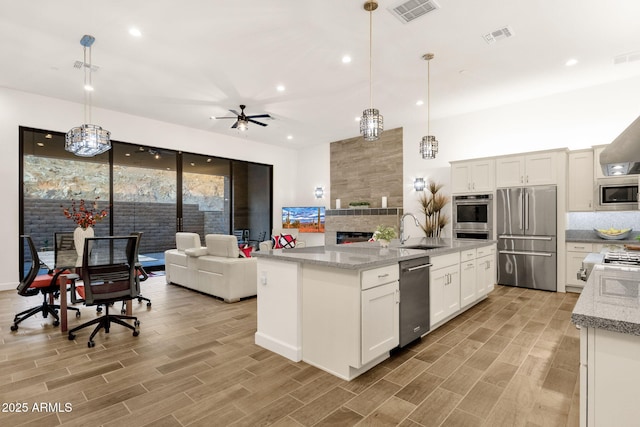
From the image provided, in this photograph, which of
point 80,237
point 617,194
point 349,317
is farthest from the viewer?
point 617,194

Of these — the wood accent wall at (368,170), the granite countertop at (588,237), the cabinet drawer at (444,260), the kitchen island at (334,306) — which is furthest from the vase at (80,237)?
the granite countertop at (588,237)

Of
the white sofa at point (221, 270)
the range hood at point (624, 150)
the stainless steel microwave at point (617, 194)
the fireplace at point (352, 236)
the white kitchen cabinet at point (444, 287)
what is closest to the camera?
the range hood at point (624, 150)

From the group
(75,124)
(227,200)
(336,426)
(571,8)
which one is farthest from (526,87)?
(75,124)

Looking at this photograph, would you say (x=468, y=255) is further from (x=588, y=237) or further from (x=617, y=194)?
(x=617, y=194)

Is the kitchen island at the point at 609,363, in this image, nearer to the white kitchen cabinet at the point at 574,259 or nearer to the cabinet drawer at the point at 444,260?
the cabinet drawer at the point at 444,260

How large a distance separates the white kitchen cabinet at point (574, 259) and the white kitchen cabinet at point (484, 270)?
146 cm

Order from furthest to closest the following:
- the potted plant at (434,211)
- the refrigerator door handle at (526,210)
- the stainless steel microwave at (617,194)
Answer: the potted plant at (434,211) < the refrigerator door handle at (526,210) < the stainless steel microwave at (617,194)

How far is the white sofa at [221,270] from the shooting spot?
456 centimetres

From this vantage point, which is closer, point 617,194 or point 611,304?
point 611,304

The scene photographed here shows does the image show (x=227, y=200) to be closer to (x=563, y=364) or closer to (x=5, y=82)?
(x=5, y=82)

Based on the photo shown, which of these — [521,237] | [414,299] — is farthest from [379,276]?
[521,237]

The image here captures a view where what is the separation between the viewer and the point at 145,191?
23.1 ft

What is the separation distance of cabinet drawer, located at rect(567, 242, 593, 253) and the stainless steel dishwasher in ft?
11.3

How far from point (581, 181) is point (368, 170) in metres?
4.35
